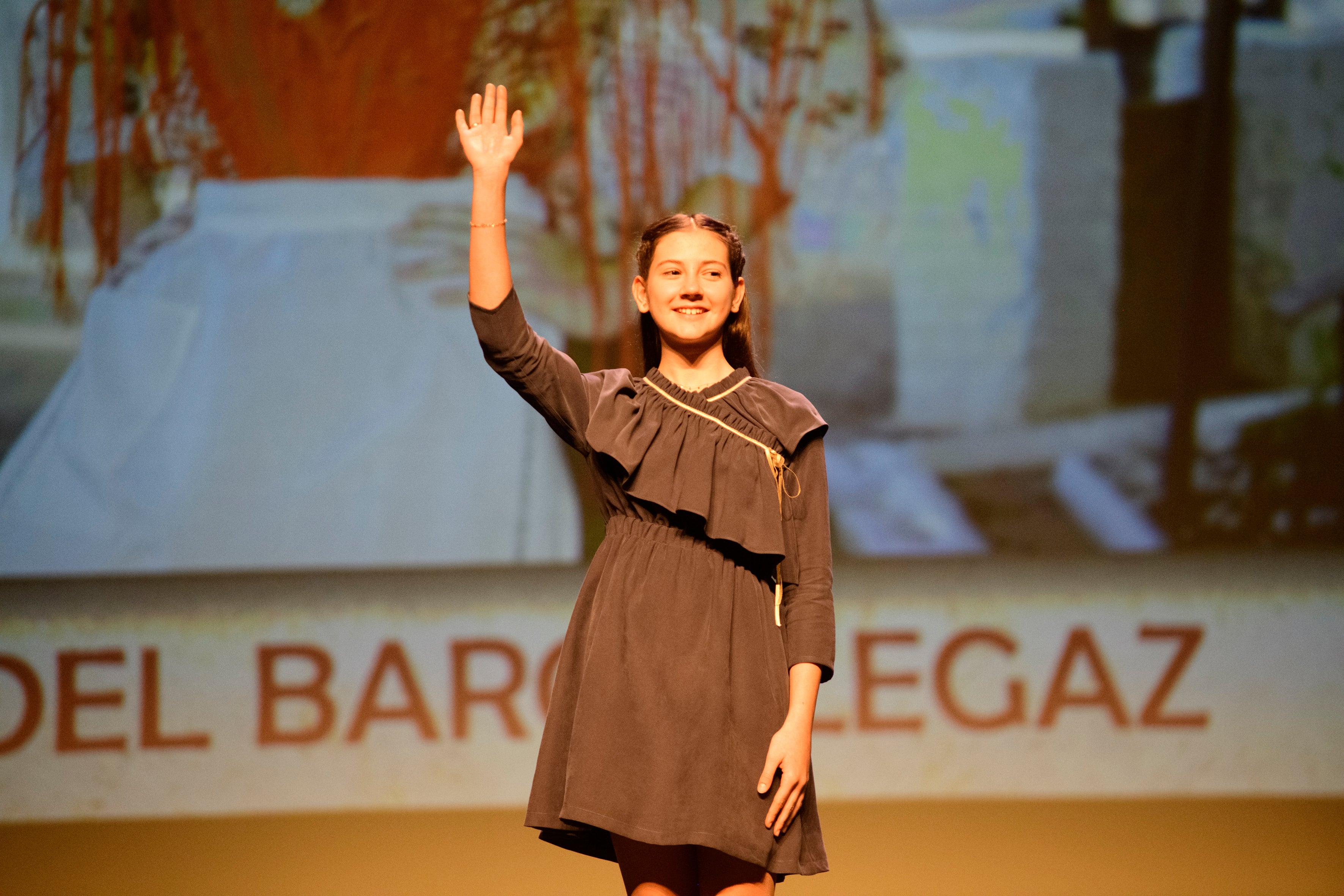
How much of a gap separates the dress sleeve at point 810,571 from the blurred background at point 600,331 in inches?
67.0

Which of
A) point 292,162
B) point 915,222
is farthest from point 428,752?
point 915,222

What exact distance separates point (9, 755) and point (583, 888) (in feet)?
5.09

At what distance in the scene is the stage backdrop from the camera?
3.04 m

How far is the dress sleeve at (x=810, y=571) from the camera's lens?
120cm

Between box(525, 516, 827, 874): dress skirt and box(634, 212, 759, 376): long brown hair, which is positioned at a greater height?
box(634, 212, 759, 376): long brown hair

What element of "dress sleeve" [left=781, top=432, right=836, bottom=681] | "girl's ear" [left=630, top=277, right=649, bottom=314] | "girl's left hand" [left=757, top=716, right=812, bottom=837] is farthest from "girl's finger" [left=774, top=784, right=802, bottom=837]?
"girl's ear" [left=630, top=277, right=649, bottom=314]

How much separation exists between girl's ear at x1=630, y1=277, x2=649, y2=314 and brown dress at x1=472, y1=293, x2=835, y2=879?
0.08m

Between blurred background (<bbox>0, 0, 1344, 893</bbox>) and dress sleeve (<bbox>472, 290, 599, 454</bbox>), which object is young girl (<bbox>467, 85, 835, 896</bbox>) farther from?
blurred background (<bbox>0, 0, 1344, 893</bbox>)

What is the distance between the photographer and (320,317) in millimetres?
2982

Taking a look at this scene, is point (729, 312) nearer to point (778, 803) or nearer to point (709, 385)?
point (709, 385)

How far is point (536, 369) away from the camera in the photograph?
120 cm

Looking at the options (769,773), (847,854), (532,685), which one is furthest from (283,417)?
(769,773)

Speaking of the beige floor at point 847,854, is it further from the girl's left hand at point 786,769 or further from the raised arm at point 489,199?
the raised arm at point 489,199

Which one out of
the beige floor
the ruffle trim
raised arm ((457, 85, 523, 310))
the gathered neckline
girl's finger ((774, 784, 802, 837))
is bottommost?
the beige floor
